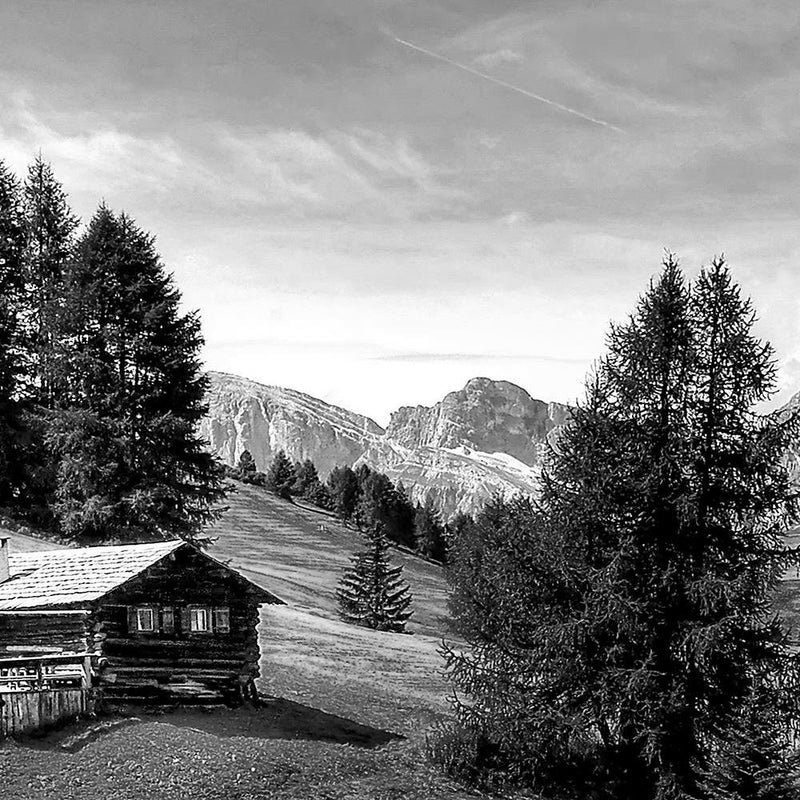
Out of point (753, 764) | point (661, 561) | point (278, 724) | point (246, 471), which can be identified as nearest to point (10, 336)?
point (278, 724)

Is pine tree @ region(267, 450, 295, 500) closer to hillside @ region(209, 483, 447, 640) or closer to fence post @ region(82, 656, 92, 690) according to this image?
hillside @ region(209, 483, 447, 640)

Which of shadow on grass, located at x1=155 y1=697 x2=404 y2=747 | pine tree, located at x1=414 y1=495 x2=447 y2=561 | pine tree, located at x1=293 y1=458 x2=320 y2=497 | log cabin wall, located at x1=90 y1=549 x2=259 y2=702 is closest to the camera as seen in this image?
shadow on grass, located at x1=155 y1=697 x2=404 y2=747

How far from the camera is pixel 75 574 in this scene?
32.2 m

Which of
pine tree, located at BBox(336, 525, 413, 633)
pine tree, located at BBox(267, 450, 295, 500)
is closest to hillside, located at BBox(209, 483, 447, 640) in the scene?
pine tree, located at BBox(336, 525, 413, 633)

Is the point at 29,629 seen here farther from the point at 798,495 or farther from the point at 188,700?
the point at 798,495

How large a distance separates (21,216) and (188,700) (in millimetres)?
40974

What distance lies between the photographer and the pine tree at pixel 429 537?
129375 millimetres

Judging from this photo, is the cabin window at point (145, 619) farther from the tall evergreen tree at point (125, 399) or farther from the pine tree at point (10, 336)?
the pine tree at point (10, 336)

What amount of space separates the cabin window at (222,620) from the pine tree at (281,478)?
10215 centimetres

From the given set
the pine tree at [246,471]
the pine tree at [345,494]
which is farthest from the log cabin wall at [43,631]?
the pine tree at [246,471]

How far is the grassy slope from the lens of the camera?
2547cm

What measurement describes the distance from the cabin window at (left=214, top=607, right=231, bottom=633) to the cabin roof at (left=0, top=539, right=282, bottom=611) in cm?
113

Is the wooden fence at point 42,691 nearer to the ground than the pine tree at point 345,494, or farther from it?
nearer to the ground

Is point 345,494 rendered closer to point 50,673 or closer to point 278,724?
point 278,724
